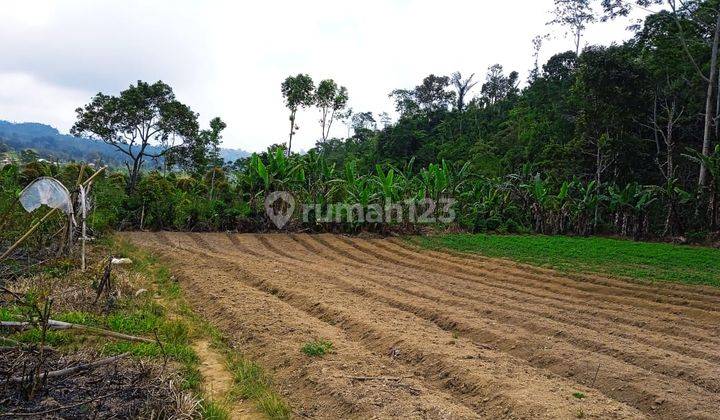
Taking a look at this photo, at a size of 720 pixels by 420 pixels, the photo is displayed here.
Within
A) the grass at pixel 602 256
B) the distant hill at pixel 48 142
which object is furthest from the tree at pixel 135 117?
the distant hill at pixel 48 142

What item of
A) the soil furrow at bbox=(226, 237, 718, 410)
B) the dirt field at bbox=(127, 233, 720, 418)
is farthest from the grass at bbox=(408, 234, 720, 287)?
the soil furrow at bbox=(226, 237, 718, 410)

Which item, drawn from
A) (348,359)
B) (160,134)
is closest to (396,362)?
(348,359)

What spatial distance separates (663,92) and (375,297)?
63.3 feet

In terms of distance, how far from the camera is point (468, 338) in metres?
5.56

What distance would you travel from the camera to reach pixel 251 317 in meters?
6.28

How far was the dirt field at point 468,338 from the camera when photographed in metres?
3.98

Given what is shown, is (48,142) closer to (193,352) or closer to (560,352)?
(193,352)

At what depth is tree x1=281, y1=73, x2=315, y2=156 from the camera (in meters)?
30.4

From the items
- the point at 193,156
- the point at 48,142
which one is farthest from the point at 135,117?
the point at 48,142

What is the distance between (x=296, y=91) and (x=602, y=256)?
22.2 meters

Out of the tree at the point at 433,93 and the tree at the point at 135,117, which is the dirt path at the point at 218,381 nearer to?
the tree at the point at 135,117

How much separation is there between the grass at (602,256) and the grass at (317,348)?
690 centimetres

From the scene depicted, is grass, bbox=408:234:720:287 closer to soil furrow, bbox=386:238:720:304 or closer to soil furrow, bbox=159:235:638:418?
soil furrow, bbox=386:238:720:304

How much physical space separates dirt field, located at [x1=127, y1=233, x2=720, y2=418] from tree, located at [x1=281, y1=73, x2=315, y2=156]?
21.7 meters
